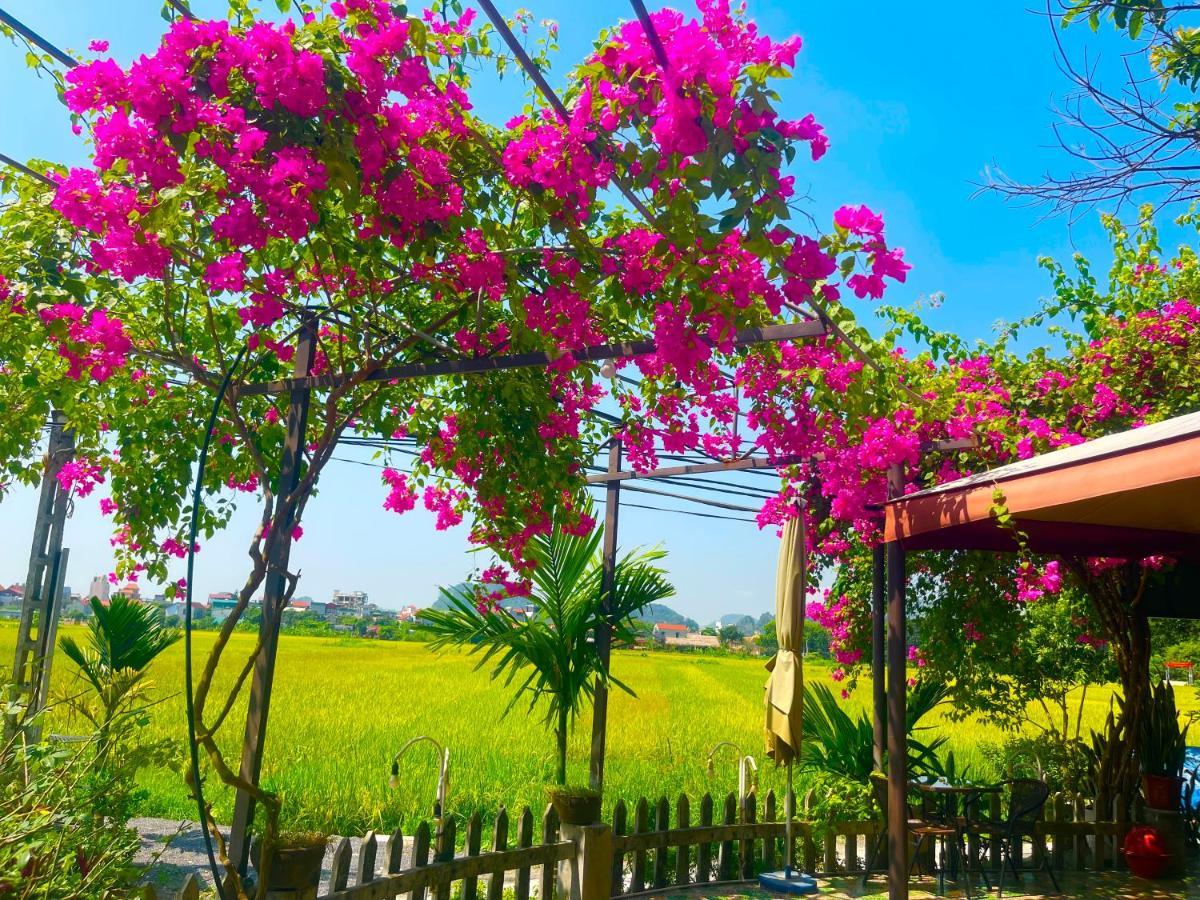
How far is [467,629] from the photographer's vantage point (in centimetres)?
634

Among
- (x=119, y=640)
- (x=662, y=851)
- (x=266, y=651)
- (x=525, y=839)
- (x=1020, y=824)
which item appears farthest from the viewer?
(x=119, y=640)

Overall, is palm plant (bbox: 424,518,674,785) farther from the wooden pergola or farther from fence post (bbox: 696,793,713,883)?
the wooden pergola

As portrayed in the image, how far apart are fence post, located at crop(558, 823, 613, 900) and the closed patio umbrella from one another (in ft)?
4.41

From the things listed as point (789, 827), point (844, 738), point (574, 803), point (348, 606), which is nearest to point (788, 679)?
point (789, 827)

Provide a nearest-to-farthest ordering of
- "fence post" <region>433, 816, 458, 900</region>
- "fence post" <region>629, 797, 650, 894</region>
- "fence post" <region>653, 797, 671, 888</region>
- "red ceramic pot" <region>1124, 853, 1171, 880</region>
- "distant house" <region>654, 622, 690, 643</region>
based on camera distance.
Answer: "fence post" <region>433, 816, 458, 900</region>
"fence post" <region>629, 797, 650, 894</region>
"fence post" <region>653, 797, 671, 888</region>
"red ceramic pot" <region>1124, 853, 1171, 880</region>
"distant house" <region>654, 622, 690, 643</region>

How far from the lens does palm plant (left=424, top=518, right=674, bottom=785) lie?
249 inches

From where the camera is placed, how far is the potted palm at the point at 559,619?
6.30m

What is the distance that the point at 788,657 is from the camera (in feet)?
17.8

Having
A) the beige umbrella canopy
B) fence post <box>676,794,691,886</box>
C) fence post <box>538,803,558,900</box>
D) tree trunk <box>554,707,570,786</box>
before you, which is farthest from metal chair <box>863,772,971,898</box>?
fence post <box>538,803,558,900</box>

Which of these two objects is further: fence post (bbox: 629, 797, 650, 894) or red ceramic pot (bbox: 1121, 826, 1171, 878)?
red ceramic pot (bbox: 1121, 826, 1171, 878)

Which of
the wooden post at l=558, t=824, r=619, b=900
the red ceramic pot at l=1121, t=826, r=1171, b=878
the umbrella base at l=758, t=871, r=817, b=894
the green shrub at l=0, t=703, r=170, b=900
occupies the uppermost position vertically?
the green shrub at l=0, t=703, r=170, b=900

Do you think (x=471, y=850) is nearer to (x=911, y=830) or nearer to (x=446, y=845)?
(x=446, y=845)

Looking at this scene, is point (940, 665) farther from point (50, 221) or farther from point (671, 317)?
point (50, 221)

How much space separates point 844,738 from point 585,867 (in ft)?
8.74
